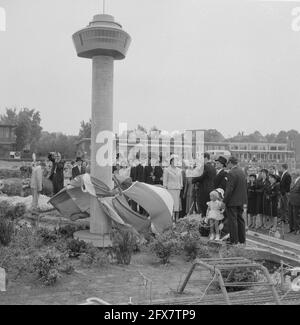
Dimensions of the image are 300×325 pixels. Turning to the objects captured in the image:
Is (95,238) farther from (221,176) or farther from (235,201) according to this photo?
(221,176)

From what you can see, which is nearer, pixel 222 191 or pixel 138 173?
pixel 222 191

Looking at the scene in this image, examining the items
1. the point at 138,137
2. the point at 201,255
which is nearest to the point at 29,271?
the point at 201,255

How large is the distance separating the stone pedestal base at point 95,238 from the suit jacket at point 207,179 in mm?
2834

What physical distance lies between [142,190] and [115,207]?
2.12ft

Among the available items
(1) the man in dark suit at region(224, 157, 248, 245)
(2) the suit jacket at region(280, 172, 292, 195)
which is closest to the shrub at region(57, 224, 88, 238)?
(1) the man in dark suit at region(224, 157, 248, 245)

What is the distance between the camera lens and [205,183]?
33.1 ft

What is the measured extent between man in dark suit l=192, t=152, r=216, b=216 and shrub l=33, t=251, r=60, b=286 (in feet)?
16.2

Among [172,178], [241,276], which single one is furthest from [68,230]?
[172,178]

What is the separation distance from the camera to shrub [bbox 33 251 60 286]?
219 inches

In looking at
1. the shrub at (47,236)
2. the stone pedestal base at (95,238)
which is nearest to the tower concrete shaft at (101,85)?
the stone pedestal base at (95,238)

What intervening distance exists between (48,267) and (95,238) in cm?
234

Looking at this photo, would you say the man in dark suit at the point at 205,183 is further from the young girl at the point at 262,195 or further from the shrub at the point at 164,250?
the shrub at the point at 164,250

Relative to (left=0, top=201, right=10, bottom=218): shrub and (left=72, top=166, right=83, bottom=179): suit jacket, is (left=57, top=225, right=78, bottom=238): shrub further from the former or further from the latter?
(left=72, top=166, right=83, bottom=179): suit jacket
